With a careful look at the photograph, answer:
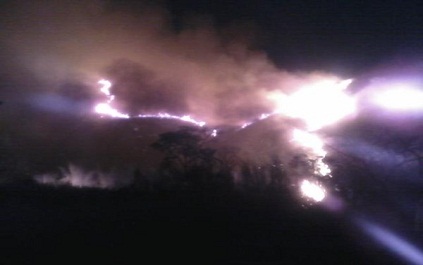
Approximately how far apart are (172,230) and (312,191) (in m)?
4.51

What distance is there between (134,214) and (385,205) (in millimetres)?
6729

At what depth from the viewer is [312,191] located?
11898 mm

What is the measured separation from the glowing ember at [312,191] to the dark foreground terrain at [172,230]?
1.72ft

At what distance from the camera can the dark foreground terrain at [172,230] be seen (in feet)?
28.0

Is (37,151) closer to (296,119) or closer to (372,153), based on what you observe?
(296,119)

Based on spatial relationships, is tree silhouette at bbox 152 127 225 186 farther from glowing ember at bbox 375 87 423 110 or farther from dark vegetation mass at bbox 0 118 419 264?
glowing ember at bbox 375 87 423 110

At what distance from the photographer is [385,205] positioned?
1087cm

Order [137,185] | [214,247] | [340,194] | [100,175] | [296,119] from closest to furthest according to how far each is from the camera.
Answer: [214,247] < [340,194] < [137,185] < [100,175] < [296,119]

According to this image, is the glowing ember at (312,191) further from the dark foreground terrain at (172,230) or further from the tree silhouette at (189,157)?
the tree silhouette at (189,157)

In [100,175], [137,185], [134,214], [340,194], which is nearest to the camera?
[134,214]

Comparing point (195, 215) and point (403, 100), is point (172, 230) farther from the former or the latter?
point (403, 100)

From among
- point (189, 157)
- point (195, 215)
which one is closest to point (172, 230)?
point (195, 215)

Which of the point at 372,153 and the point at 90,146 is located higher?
the point at 90,146

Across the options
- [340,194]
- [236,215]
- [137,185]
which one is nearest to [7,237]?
[137,185]
